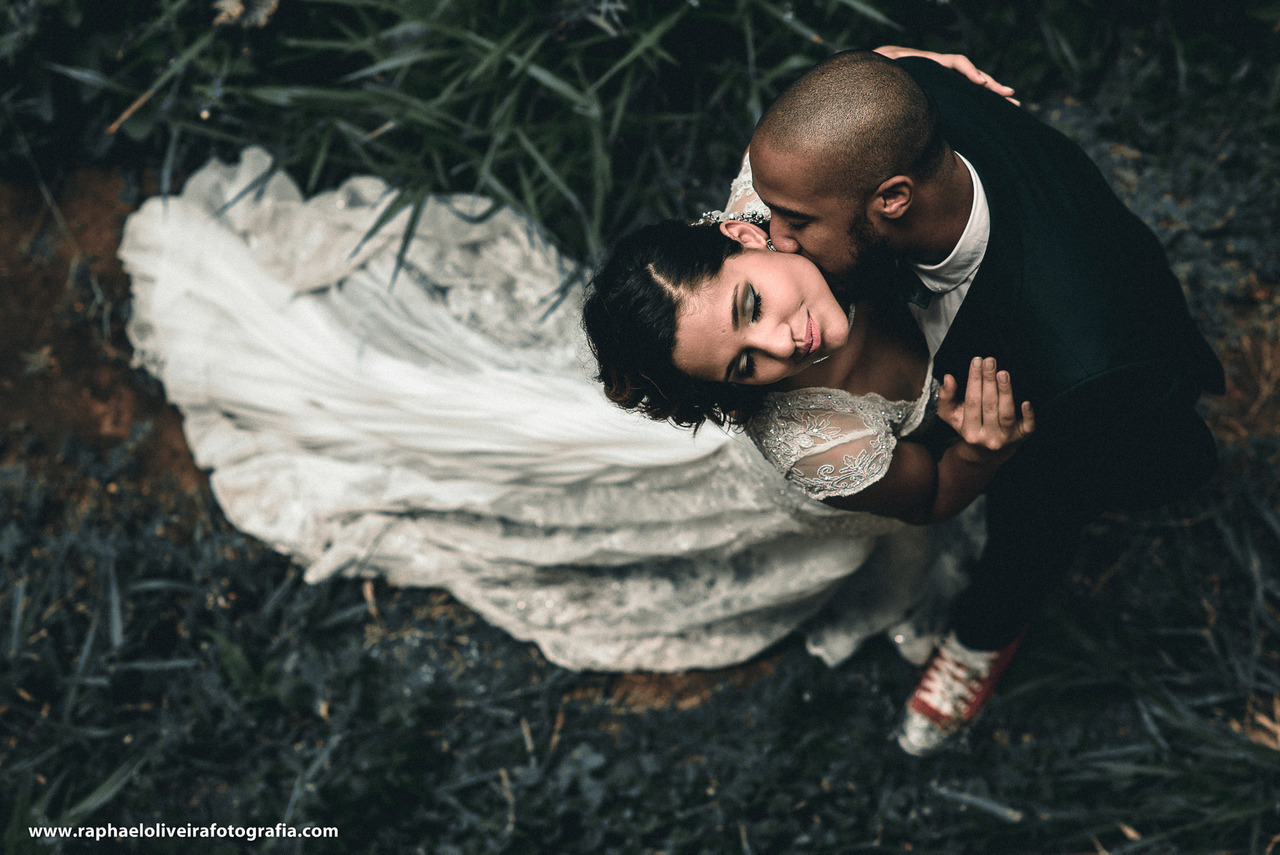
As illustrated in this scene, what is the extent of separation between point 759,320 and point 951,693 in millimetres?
1700

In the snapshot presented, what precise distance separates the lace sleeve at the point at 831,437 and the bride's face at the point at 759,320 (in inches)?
6.4

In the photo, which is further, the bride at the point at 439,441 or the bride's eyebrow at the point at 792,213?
the bride at the point at 439,441

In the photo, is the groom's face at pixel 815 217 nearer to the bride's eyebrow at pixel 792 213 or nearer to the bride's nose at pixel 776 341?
the bride's eyebrow at pixel 792 213

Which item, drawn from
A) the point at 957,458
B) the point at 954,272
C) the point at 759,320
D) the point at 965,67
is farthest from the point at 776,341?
the point at 965,67

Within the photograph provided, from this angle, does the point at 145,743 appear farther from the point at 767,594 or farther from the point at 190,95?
the point at 190,95

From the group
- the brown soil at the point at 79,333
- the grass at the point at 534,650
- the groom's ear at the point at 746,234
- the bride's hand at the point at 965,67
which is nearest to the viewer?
the groom's ear at the point at 746,234

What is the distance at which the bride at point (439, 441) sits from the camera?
2.52 meters

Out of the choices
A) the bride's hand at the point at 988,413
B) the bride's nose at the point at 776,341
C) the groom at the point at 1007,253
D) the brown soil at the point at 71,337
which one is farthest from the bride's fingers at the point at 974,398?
the brown soil at the point at 71,337

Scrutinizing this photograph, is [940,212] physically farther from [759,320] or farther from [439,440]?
[439,440]

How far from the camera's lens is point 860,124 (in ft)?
4.60

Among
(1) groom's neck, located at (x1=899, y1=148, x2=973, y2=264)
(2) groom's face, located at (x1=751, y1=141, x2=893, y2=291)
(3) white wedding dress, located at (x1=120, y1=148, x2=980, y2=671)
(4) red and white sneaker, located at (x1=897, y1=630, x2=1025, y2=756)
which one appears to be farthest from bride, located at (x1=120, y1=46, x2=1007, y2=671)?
(1) groom's neck, located at (x1=899, y1=148, x2=973, y2=264)

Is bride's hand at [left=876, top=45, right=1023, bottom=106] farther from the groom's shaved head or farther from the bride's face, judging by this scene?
the bride's face

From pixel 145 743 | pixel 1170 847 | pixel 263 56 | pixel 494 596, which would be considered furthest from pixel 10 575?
pixel 1170 847

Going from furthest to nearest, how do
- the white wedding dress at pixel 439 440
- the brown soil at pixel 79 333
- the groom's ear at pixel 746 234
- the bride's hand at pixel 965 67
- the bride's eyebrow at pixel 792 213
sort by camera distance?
the brown soil at pixel 79 333
the white wedding dress at pixel 439 440
the bride's hand at pixel 965 67
the groom's ear at pixel 746 234
the bride's eyebrow at pixel 792 213
